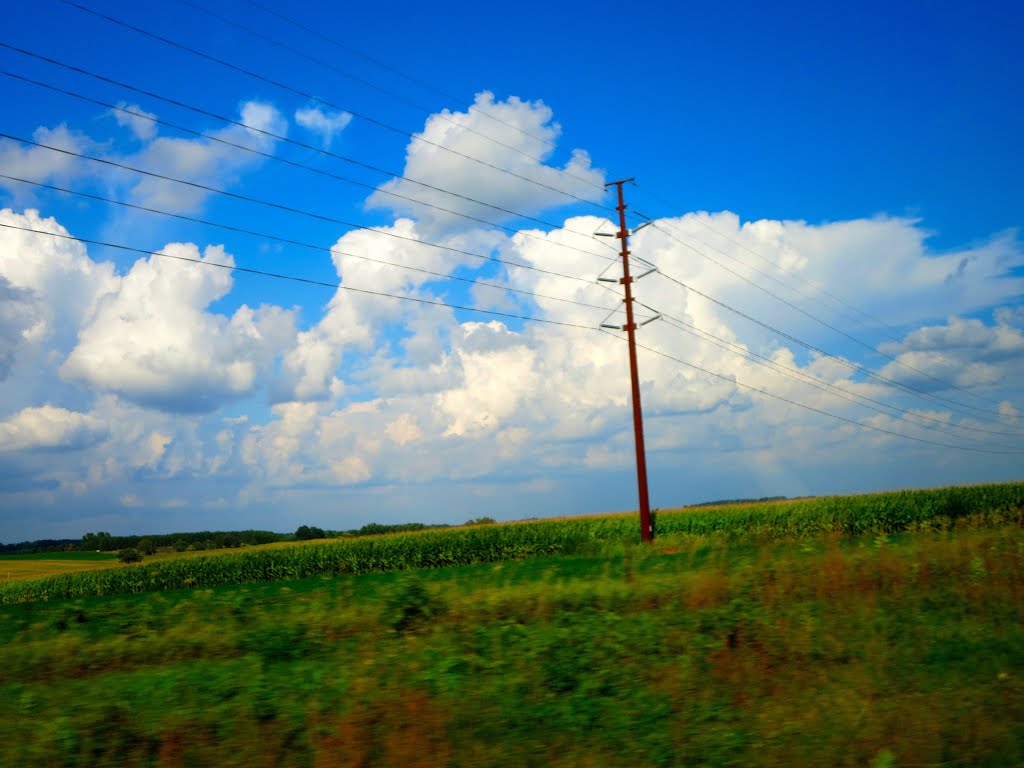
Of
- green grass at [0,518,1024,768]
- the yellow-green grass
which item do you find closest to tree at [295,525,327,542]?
the yellow-green grass

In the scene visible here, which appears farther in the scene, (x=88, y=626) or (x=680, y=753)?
(x=88, y=626)

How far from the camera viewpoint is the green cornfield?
124ft

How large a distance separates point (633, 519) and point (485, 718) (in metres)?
35.3

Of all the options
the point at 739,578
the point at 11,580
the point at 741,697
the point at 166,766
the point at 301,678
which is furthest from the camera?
the point at 11,580

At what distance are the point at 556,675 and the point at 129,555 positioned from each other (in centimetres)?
5099

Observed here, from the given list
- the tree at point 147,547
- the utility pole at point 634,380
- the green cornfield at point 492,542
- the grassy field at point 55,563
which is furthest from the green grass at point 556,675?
the tree at point 147,547

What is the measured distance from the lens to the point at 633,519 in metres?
41.4

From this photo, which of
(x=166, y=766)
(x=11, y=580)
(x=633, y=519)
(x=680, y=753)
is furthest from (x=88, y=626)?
(x=11, y=580)

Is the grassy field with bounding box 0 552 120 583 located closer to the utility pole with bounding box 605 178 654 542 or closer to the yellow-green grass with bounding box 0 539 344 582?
the yellow-green grass with bounding box 0 539 344 582

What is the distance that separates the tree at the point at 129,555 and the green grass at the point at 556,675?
3960cm

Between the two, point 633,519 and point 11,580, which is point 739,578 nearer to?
point 633,519

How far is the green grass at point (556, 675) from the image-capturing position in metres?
6.37

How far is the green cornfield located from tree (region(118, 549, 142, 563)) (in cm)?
1072

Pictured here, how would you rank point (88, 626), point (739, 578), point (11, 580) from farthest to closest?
point (11, 580) → point (739, 578) → point (88, 626)
